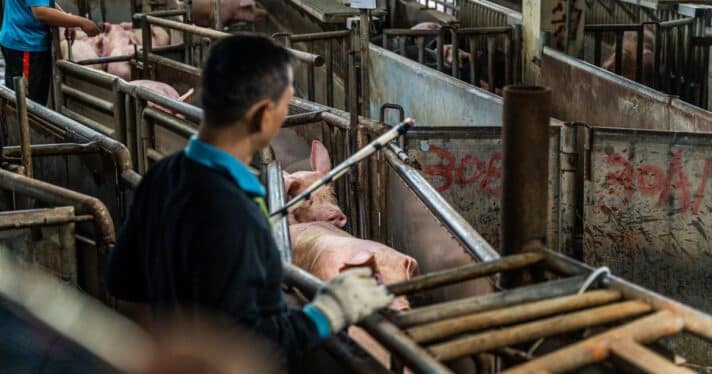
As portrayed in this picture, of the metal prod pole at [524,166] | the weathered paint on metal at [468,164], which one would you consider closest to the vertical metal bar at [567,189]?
the weathered paint on metal at [468,164]

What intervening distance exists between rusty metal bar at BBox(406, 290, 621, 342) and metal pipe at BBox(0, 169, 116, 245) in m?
1.95

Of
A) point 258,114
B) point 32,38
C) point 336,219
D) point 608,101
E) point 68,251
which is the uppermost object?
point 258,114

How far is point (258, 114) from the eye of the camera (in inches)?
107

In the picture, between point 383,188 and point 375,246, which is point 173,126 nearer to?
point 383,188

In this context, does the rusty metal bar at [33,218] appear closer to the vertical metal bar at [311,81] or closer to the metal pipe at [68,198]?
the metal pipe at [68,198]

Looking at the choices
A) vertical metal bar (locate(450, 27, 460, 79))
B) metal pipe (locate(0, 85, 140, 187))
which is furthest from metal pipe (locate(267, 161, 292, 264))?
vertical metal bar (locate(450, 27, 460, 79))

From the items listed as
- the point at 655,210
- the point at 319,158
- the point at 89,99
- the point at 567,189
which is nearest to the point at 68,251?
the point at 319,158

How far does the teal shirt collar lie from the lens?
268 centimetres

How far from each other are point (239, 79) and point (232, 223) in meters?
0.37

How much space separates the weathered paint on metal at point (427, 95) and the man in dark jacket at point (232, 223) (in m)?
5.38

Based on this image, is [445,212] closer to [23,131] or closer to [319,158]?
[319,158]

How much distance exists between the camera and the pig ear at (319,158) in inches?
243

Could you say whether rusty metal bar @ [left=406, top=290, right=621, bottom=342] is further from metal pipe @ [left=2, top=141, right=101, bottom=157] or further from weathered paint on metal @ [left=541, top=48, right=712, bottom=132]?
weathered paint on metal @ [left=541, top=48, right=712, bottom=132]

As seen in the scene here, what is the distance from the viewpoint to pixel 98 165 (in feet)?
18.5
